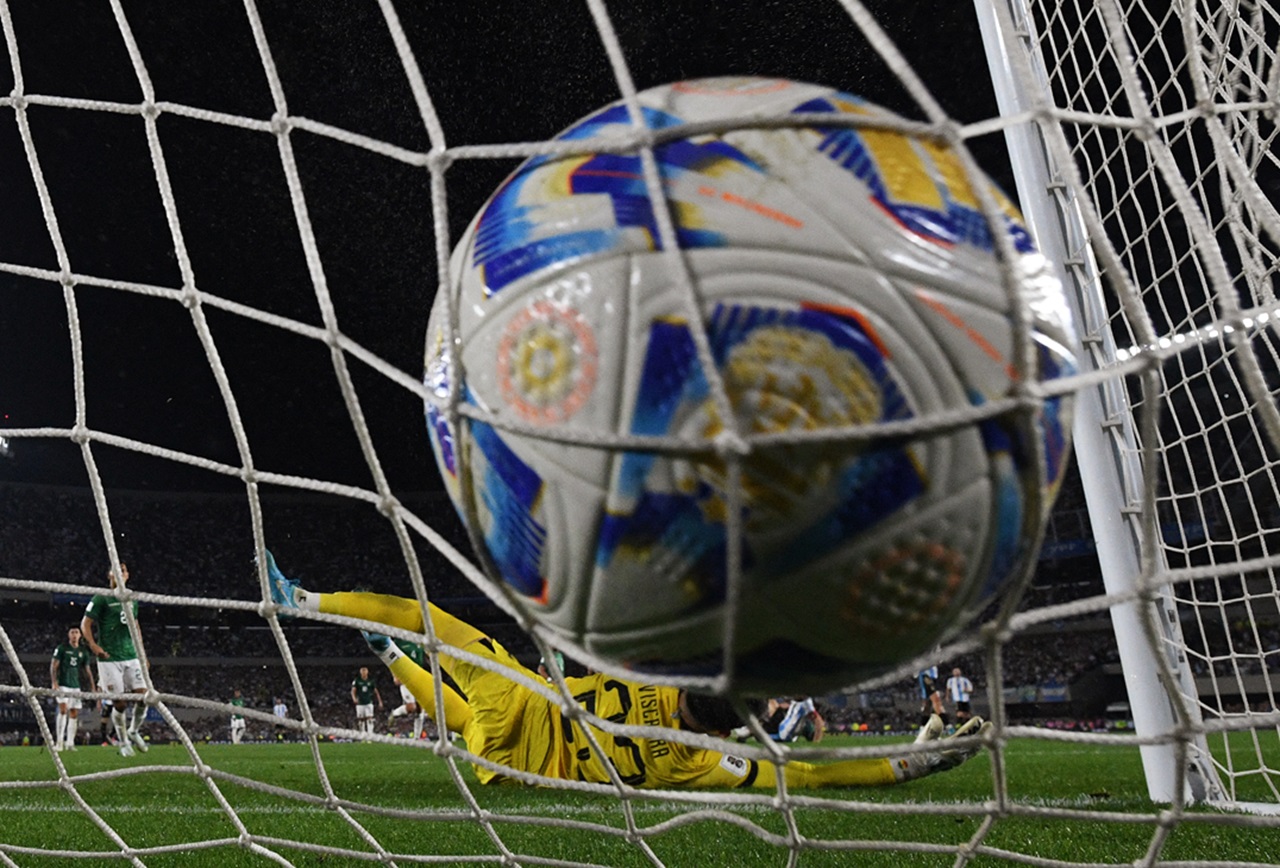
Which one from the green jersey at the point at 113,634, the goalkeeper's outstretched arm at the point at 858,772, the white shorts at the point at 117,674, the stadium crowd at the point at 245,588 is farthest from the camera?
the stadium crowd at the point at 245,588

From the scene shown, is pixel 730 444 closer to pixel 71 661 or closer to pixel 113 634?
pixel 113 634

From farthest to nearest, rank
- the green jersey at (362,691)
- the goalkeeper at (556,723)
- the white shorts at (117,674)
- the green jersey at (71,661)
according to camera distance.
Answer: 1. the green jersey at (362,691)
2. the green jersey at (71,661)
3. the white shorts at (117,674)
4. the goalkeeper at (556,723)

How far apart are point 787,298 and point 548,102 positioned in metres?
13.6

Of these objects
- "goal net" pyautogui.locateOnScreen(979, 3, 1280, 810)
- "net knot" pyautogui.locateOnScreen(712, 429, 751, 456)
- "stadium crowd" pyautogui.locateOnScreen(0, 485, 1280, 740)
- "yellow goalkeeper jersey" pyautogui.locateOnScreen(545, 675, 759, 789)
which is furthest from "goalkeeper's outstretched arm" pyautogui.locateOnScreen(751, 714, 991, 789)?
"stadium crowd" pyautogui.locateOnScreen(0, 485, 1280, 740)

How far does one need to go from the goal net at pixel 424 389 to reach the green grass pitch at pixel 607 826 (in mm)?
23

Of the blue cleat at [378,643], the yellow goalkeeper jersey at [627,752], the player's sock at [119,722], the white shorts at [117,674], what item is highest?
the white shorts at [117,674]

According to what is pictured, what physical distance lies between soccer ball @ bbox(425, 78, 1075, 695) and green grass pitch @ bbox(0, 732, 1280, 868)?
16.7 inches

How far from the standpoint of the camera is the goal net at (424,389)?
145 centimetres

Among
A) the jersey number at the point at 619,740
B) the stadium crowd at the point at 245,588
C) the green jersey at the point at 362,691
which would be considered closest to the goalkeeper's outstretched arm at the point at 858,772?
the jersey number at the point at 619,740

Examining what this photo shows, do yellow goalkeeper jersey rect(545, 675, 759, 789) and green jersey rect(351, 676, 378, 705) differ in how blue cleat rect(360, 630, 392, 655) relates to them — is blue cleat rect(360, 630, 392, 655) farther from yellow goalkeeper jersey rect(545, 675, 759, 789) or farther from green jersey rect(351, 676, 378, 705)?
green jersey rect(351, 676, 378, 705)

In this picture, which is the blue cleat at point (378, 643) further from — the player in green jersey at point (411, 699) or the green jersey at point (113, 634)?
the green jersey at point (113, 634)

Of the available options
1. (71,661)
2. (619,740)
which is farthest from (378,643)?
(71,661)

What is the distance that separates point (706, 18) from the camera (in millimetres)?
11586

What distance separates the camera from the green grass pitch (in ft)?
5.37
